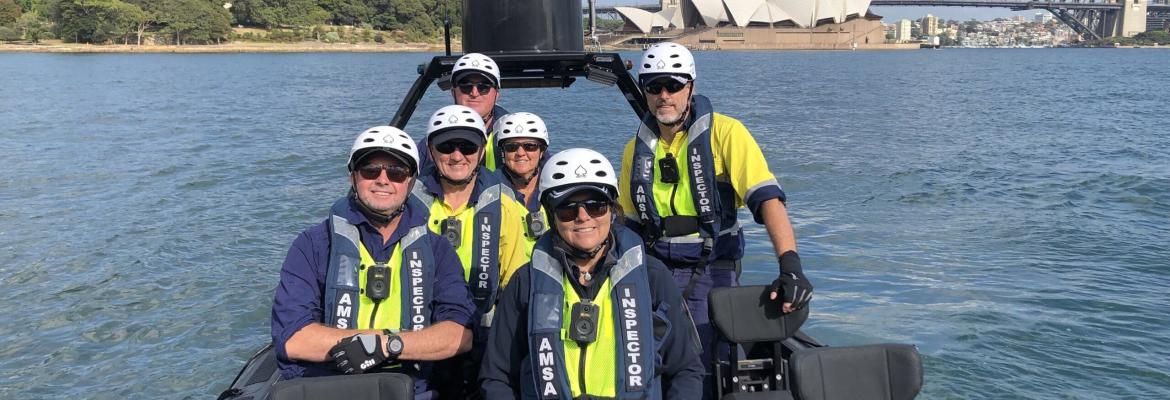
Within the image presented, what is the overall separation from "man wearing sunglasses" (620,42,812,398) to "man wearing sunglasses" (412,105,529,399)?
603 mm

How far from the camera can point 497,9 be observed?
676cm

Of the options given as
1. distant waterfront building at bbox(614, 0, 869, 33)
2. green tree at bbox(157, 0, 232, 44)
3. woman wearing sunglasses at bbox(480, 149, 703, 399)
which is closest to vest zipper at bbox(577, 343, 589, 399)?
woman wearing sunglasses at bbox(480, 149, 703, 399)

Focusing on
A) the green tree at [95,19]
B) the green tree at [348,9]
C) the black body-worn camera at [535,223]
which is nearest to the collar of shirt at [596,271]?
the black body-worn camera at [535,223]

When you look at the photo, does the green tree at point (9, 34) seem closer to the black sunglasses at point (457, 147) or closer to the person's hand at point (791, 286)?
the black sunglasses at point (457, 147)

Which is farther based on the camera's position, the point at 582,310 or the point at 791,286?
the point at 791,286

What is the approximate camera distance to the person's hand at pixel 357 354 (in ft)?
11.3

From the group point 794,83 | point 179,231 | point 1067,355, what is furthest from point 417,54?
point 1067,355

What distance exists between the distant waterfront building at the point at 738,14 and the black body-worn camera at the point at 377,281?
102m

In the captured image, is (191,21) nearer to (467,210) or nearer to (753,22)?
(753,22)

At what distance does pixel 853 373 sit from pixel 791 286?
0.37m

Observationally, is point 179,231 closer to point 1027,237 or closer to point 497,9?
point 497,9

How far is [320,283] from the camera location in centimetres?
362

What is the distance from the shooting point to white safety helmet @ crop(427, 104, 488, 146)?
404 cm

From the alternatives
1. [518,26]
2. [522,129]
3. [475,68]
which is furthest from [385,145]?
[518,26]
